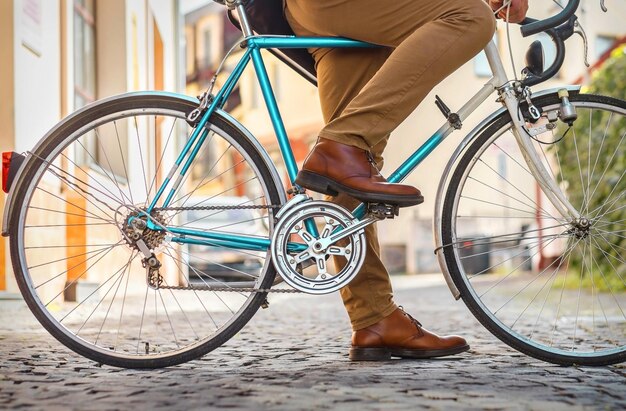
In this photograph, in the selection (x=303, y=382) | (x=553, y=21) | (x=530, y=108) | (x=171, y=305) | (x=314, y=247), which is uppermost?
(x=553, y=21)

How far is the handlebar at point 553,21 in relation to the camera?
3.62 meters

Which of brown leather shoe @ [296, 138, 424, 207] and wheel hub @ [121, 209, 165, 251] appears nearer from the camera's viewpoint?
brown leather shoe @ [296, 138, 424, 207]

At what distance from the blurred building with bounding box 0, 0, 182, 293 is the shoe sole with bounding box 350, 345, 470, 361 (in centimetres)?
277

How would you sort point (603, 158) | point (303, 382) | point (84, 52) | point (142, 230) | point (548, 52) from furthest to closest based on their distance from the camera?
point (603, 158) < point (84, 52) < point (548, 52) < point (142, 230) < point (303, 382)

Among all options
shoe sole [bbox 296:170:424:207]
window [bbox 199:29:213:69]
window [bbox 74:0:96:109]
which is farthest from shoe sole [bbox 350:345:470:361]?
window [bbox 199:29:213:69]

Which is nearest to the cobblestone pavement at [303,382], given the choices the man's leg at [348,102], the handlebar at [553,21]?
the man's leg at [348,102]

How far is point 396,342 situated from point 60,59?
4603 mm

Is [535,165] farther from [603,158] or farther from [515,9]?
[603,158]

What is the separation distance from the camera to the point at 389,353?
371cm

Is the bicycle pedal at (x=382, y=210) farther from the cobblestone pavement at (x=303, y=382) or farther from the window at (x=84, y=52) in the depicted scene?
the window at (x=84, y=52)

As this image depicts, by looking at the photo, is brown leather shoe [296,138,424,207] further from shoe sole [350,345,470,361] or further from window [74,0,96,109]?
window [74,0,96,109]

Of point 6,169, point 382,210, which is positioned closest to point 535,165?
point 382,210

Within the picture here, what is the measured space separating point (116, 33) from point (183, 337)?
5.30 meters

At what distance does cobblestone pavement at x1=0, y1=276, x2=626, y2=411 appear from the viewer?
267cm
